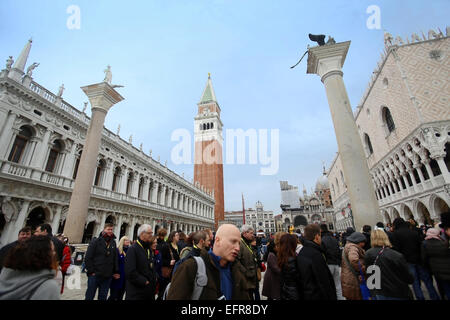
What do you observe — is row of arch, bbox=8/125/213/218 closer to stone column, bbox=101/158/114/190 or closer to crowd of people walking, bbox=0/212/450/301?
stone column, bbox=101/158/114/190

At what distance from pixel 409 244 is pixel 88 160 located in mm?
→ 10503

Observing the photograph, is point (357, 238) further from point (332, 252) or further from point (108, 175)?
point (108, 175)

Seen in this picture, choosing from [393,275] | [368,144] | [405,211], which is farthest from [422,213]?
[393,275]

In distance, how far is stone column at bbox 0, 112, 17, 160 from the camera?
10680 millimetres

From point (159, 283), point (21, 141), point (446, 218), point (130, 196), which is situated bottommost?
point (159, 283)

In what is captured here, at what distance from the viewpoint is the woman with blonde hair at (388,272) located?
2648 millimetres

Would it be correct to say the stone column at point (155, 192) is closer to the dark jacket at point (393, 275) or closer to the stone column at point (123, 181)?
the stone column at point (123, 181)

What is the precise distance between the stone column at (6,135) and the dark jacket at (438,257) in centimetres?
1666

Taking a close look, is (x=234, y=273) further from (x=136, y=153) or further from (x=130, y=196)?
(x=136, y=153)

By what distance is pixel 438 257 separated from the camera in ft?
11.0
